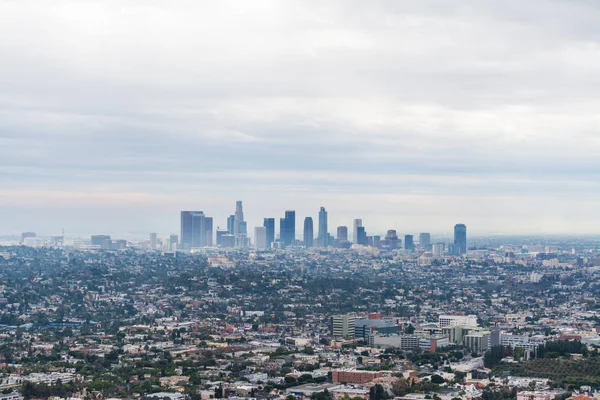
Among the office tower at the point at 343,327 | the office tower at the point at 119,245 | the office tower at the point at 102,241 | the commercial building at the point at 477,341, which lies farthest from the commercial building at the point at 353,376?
the office tower at the point at 102,241

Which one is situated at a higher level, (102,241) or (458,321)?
(102,241)

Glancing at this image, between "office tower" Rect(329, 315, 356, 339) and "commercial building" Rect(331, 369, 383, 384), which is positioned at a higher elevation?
"office tower" Rect(329, 315, 356, 339)

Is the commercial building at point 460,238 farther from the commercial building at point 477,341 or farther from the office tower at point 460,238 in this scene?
the commercial building at point 477,341

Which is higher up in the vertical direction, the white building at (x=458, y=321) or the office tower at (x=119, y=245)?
the office tower at (x=119, y=245)

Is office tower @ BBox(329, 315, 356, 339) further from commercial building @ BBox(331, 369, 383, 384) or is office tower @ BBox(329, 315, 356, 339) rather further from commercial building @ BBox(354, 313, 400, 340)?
commercial building @ BBox(331, 369, 383, 384)

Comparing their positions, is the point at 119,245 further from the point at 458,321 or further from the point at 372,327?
the point at 372,327

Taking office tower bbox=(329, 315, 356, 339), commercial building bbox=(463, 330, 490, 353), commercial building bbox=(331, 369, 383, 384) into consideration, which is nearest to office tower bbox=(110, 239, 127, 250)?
office tower bbox=(329, 315, 356, 339)

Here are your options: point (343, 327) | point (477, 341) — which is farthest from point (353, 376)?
point (343, 327)

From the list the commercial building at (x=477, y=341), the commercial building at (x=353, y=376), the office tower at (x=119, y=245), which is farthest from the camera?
the office tower at (x=119, y=245)

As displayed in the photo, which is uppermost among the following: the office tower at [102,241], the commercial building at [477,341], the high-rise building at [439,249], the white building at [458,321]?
the office tower at [102,241]
